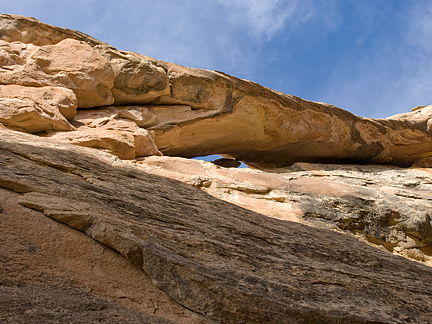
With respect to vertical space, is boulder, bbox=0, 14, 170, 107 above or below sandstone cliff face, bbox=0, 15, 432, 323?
above

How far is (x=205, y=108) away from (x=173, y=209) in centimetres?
762

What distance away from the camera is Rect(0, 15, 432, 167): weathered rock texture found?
29.6ft

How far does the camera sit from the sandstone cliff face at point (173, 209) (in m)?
2.38

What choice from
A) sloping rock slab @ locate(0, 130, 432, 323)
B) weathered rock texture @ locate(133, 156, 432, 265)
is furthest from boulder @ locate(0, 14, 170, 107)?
sloping rock slab @ locate(0, 130, 432, 323)

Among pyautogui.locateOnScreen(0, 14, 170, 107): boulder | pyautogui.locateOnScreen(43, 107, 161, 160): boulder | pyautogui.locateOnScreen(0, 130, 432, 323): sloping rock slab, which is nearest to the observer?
pyautogui.locateOnScreen(0, 130, 432, 323): sloping rock slab

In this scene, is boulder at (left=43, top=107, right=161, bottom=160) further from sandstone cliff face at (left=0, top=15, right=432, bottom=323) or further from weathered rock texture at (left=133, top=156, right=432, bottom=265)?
weathered rock texture at (left=133, top=156, right=432, bottom=265)

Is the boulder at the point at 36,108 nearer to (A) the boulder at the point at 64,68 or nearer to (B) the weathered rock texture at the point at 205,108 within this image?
(B) the weathered rock texture at the point at 205,108

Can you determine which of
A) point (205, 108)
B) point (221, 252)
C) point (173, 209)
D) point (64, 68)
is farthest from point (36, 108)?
point (221, 252)

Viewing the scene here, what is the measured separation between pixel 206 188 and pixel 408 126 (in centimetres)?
1111

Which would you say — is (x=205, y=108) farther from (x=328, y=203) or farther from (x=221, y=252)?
(x=221, y=252)

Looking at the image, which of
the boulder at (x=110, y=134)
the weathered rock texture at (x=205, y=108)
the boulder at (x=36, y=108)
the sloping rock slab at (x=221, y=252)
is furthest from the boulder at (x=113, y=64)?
the sloping rock slab at (x=221, y=252)

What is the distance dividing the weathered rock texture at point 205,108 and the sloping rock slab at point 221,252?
366cm

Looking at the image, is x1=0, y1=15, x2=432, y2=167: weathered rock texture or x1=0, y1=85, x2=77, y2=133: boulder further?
x1=0, y1=15, x2=432, y2=167: weathered rock texture

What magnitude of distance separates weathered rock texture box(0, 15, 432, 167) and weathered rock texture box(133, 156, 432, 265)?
1945 mm
